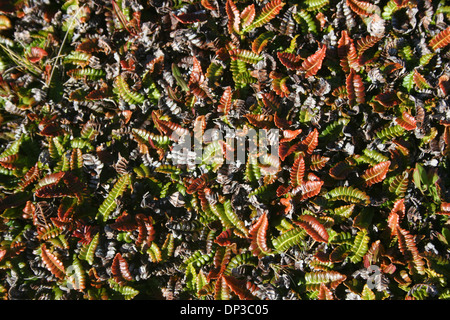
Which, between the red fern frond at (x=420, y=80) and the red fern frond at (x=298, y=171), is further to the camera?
the red fern frond at (x=420, y=80)

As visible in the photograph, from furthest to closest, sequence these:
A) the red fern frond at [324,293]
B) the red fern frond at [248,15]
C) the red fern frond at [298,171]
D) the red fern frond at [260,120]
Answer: the red fern frond at [248,15], the red fern frond at [260,120], the red fern frond at [298,171], the red fern frond at [324,293]

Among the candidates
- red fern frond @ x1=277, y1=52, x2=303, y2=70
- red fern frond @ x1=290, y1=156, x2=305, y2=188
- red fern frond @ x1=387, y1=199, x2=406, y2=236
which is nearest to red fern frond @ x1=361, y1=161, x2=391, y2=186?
red fern frond @ x1=387, y1=199, x2=406, y2=236

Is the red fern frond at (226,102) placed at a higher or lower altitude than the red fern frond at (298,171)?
higher

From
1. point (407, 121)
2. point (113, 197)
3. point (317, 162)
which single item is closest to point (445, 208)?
point (407, 121)

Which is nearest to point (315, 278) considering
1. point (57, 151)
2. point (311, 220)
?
point (311, 220)

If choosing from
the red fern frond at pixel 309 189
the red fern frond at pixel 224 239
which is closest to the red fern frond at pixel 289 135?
the red fern frond at pixel 309 189

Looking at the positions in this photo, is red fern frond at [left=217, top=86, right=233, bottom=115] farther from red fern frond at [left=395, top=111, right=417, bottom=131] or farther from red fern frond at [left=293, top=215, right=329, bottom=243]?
red fern frond at [left=395, top=111, right=417, bottom=131]

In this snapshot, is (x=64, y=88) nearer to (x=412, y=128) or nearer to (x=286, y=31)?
(x=286, y=31)

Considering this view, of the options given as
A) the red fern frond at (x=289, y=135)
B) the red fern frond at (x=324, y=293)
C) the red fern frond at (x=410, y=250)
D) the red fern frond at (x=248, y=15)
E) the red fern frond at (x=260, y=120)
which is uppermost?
the red fern frond at (x=248, y=15)

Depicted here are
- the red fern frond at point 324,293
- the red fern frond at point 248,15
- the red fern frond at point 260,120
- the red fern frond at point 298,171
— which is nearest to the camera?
the red fern frond at point 324,293

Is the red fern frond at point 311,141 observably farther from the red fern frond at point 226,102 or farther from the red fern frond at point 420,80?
the red fern frond at point 420,80

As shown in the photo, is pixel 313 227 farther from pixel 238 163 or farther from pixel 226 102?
pixel 226 102

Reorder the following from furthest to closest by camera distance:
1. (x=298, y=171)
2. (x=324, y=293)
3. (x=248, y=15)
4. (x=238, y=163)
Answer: (x=248, y=15), (x=238, y=163), (x=298, y=171), (x=324, y=293)
